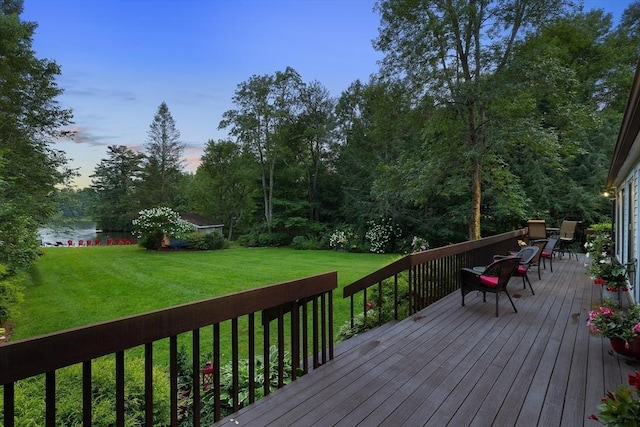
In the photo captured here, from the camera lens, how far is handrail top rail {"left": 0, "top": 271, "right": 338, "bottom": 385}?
112 centimetres

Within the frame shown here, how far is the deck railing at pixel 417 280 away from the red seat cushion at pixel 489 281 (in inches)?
24.2

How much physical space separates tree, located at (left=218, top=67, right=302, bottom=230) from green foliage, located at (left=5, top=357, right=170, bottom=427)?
756 inches

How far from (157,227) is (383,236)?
37.8ft

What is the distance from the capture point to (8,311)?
227 inches

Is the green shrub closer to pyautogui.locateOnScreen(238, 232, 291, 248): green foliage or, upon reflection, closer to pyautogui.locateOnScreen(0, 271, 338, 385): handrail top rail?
pyautogui.locateOnScreen(238, 232, 291, 248): green foliage

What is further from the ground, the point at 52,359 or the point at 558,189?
the point at 558,189

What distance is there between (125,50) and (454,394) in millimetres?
12284

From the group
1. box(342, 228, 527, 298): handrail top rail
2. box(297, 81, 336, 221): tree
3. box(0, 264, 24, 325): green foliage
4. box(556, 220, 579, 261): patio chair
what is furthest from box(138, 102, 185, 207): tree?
box(342, 228, 527, 298): handrail top rail

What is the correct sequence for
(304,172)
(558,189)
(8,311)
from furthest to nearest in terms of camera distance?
1. (304,172)
2. (558,189)
3. (8,311)

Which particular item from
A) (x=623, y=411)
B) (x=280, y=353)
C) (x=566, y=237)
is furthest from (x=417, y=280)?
(x=566, y=237)

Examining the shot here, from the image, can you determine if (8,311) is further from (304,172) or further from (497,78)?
(304,172)

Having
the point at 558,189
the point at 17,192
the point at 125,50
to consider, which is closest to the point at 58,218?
the point at 17,192

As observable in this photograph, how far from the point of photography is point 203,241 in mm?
18453

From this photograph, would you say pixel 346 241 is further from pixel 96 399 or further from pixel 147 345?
pixel 147 345
